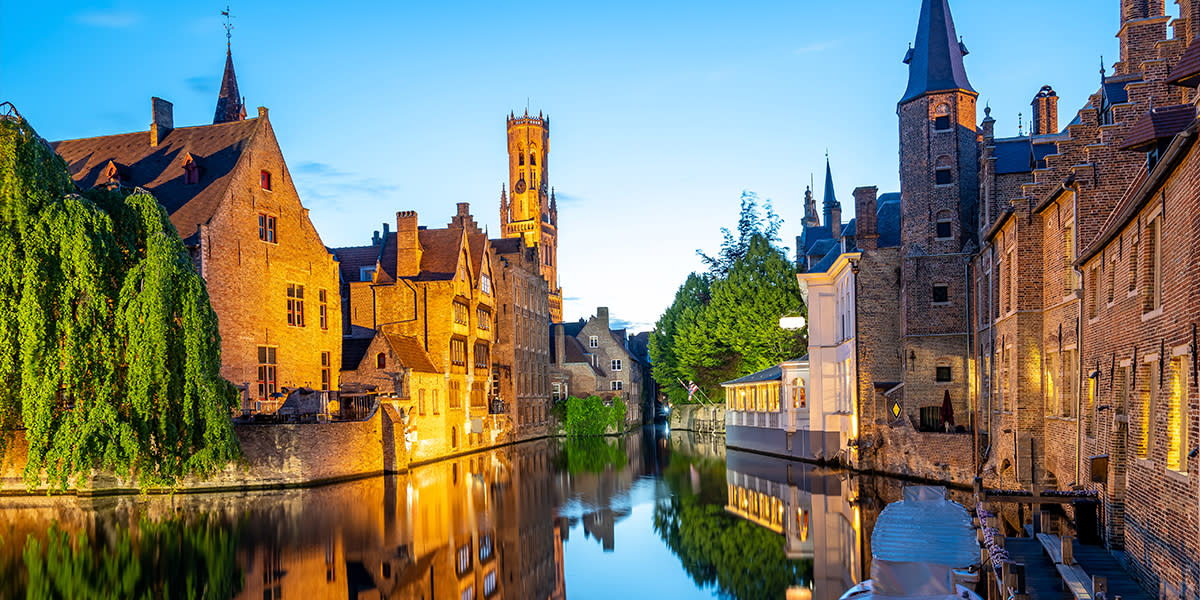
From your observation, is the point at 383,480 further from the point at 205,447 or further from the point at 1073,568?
the point at 1073,568

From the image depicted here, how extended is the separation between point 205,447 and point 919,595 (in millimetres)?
21422

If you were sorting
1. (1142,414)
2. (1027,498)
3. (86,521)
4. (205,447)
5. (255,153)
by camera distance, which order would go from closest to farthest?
(1142,414)
(1027,498)
(86,521)
(205,447)
(255,153)

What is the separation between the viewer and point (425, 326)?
46.5m

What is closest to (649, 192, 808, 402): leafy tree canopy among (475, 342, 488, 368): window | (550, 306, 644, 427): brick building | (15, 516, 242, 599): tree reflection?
(550, 306, 644, 427): brick building

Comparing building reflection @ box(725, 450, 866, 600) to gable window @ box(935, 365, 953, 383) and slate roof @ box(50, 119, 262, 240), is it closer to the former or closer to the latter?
gable window @ box(935, 365, 953, 383)

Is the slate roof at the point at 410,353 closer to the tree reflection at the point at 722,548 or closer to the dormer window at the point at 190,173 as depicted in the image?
the dormer window at the point at 190,173

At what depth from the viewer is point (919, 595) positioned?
34.9ft

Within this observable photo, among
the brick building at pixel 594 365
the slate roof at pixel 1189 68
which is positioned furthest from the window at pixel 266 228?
the brick building at pixel 594 365

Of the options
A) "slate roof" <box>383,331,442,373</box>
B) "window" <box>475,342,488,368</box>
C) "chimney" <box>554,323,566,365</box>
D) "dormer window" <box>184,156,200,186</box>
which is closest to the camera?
"dormer window" <box>184,156,200,186</box>

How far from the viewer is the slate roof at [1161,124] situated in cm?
1252

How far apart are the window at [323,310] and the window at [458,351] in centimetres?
717

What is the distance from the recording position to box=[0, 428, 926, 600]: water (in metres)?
16.1

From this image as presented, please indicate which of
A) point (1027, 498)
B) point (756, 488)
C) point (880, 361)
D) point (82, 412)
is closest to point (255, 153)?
point (82, 412)

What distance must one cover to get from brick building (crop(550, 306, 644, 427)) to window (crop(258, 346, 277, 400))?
35023 millimetres
